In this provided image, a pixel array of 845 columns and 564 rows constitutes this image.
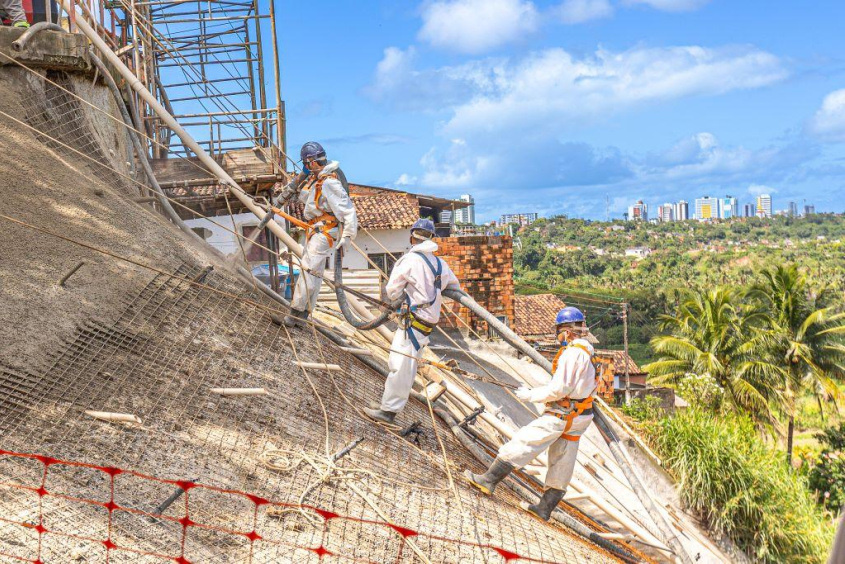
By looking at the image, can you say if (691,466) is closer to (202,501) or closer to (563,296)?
(202,501)

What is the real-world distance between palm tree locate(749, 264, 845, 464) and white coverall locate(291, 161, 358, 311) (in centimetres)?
1822

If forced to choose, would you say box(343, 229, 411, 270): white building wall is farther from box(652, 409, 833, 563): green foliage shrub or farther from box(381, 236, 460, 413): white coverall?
box(381, 236, 460, 413): white coverall

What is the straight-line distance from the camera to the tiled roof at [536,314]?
35375mm

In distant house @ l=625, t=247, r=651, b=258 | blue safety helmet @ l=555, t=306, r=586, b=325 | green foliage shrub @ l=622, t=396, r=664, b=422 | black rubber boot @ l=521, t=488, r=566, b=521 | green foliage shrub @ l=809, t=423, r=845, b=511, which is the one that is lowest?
green foliage shrub @ l=809, t=423, r=845, b=511

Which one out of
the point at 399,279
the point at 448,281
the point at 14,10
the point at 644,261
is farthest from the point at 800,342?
the point at 644,261

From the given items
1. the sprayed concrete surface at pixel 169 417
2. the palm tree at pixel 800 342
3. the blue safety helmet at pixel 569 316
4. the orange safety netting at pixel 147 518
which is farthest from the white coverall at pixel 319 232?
the palm tree at pixel 800 342

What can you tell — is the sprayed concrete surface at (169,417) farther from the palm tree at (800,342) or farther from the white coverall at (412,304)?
the palm tree at (800,342)

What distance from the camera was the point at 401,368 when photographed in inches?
266

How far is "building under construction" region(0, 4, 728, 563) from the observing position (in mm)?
4965

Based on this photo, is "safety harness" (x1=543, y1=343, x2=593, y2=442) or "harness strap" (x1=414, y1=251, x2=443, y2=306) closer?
"safety harness" (x1=543, y1=343, x2=593, y2=442)

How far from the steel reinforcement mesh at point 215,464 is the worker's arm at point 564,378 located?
37.9 inches

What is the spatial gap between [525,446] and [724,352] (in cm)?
1853

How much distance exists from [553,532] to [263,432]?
7.54 feet

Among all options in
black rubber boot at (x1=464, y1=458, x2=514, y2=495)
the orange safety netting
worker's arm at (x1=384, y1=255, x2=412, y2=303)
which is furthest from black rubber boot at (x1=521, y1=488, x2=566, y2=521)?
worker's arm at (x1=384, y1=255, x2=412, y2=303)
